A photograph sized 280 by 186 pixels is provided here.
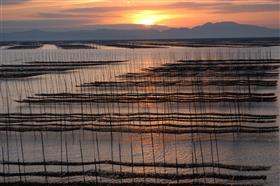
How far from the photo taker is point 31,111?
21.3 meters

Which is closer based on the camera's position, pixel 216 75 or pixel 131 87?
pixel 131 87

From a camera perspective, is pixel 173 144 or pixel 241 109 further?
pixel 241 109

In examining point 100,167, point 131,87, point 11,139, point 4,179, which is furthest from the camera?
point 131,87

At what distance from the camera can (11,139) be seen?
54.4ft

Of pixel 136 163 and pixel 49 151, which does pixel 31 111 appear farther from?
→ pixel 136 163

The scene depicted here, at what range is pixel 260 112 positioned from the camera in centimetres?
1992

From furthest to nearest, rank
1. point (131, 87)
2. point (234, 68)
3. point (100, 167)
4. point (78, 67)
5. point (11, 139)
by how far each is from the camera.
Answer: point (78, 67), point (234, 68), point (131, 87), point (11, 139), point (100, 167)

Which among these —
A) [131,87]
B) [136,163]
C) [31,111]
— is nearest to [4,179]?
[136,163]

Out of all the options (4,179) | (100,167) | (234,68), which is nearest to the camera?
(4,179)

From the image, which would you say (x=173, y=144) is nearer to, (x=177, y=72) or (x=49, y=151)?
(x=49, y=151)

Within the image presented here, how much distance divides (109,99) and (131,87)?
5.65 m

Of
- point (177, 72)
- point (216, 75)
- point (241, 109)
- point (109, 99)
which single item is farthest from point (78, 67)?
point (241, 109)

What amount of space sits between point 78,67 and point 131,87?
56.3ft

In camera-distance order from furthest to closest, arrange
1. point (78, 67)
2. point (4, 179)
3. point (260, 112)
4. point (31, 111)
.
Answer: point (78, 67), point (31, 111), point (260, 112), point (4, 179)
